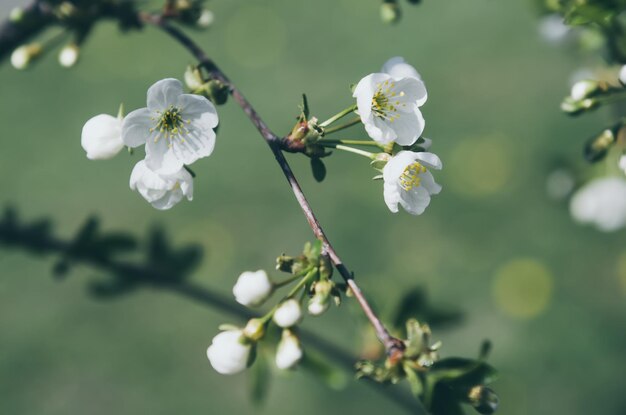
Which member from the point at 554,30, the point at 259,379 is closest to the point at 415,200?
the point at 259,379

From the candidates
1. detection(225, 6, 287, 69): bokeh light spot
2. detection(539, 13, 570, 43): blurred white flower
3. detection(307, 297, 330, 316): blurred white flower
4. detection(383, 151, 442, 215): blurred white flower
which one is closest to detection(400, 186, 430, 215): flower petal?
detection(383, 151, 442, 215): blurred white flower

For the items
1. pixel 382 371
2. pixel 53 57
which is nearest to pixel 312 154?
pixel 382 371

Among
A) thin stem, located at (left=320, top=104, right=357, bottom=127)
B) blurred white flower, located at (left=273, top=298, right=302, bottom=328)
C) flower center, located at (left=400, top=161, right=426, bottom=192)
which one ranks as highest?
thin stem, located at (left=320, top=104, right=357, bottom=127)

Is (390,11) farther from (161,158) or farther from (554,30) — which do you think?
(554,30)

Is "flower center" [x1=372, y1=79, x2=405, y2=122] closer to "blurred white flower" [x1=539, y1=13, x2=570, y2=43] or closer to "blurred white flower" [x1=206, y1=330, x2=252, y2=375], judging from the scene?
"blurred white flower" [x1=206, y1=330, x2=252, y2=375]

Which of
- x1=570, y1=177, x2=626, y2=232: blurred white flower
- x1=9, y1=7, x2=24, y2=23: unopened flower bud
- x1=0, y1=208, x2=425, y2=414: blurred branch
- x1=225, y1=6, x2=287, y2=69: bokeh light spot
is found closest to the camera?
x1=9, y1=7, x2=24, y2=23: unopened flower bud

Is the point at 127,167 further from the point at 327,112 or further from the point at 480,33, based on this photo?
the point at 480,33
